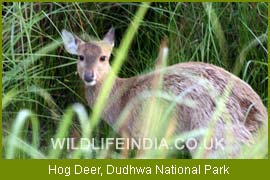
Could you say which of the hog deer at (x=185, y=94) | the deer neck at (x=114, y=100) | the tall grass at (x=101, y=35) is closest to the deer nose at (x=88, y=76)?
the hog deer at (x=185, y=94)

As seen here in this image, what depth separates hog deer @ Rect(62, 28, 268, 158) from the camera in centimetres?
592

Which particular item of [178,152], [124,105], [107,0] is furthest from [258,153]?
[107,0]

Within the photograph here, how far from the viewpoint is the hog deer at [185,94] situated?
5.92 metres

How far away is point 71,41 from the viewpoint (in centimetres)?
645

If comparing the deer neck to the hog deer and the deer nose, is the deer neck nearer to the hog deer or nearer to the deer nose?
the hog deer

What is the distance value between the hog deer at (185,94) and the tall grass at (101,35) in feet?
0.53

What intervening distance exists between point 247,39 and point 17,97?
2.01m

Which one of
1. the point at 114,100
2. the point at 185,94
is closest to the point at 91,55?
the point at 114,100

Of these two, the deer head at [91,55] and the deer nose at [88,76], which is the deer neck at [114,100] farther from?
the deer nose at [88,76]

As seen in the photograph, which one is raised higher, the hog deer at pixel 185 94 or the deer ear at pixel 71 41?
the deer ear at pixel 71 41

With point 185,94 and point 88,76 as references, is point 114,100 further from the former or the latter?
point 185,94

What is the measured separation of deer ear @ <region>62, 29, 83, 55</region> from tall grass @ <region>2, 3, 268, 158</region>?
10cm

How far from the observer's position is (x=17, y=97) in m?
6.48

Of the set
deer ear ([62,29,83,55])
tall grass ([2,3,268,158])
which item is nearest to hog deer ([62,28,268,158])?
deer ear ([62,29,83,55])
